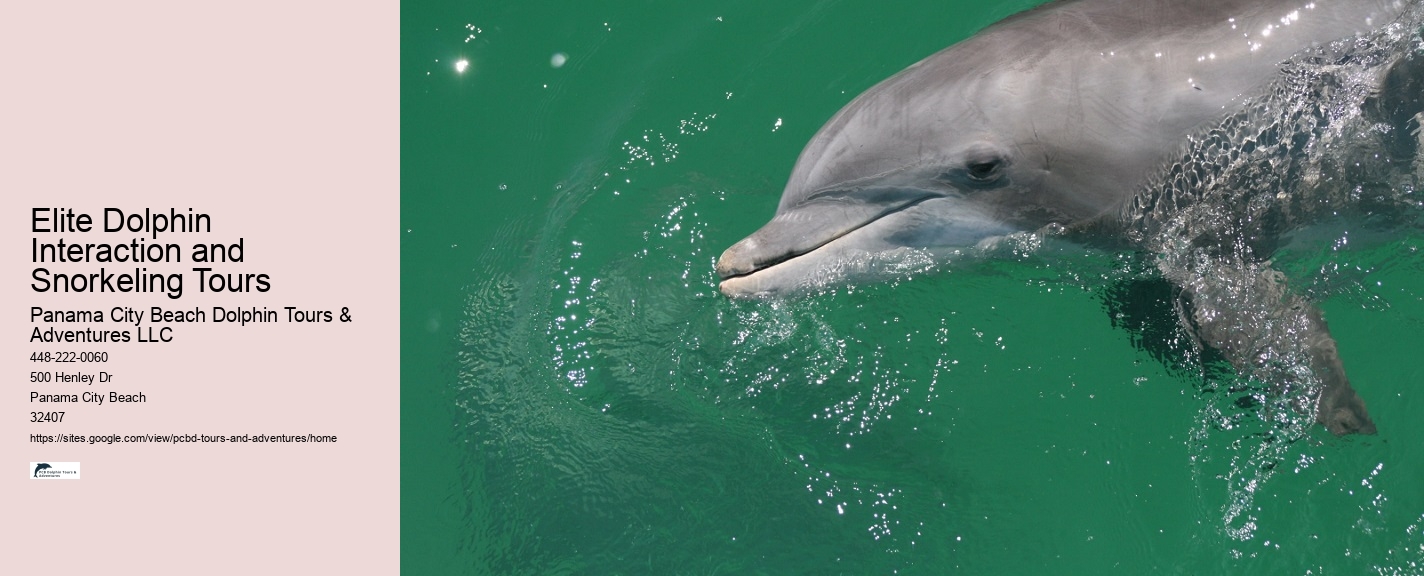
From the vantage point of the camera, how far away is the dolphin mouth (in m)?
5.01

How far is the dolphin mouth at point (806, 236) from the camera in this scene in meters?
5.01

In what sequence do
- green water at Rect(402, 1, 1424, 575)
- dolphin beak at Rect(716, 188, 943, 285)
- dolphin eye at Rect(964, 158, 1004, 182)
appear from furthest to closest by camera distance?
1. green water at Rect(402, 1, 1424, 575)
2. dolphin beak at Rect(716, 188, 943, 285)
3. dolphin eye at Rect(964, 158, 1004, 182)

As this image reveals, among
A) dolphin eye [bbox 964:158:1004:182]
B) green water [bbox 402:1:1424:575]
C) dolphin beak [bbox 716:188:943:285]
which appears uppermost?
dolphin eye [bbox 964:158:1004:182]

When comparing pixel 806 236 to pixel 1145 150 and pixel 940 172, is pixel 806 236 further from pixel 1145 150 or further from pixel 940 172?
pixel 1145 150

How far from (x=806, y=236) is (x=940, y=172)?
68 centimetres

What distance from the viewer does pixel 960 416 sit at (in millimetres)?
5652

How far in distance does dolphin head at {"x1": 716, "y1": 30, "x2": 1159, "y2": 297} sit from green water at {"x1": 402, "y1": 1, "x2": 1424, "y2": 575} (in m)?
0.45

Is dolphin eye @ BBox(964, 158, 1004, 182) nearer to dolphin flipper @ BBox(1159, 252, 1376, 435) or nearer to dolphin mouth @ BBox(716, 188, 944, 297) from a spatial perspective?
dolphin mouth @ BBox(716, 188, 944, 297)

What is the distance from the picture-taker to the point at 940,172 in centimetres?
487

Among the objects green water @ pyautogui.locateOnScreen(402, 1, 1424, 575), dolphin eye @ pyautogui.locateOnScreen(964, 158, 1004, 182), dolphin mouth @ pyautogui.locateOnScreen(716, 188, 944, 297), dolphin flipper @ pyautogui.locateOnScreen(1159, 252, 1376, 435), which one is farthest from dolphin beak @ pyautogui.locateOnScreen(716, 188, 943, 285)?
dolphin flipper @ pyautogui.locateOnScreen(1159, 252, 1376, 435)

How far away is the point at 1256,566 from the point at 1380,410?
110 centimetres

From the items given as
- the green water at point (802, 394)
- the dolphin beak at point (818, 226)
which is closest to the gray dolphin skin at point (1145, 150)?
the dolphin beak at point (818, 226)
